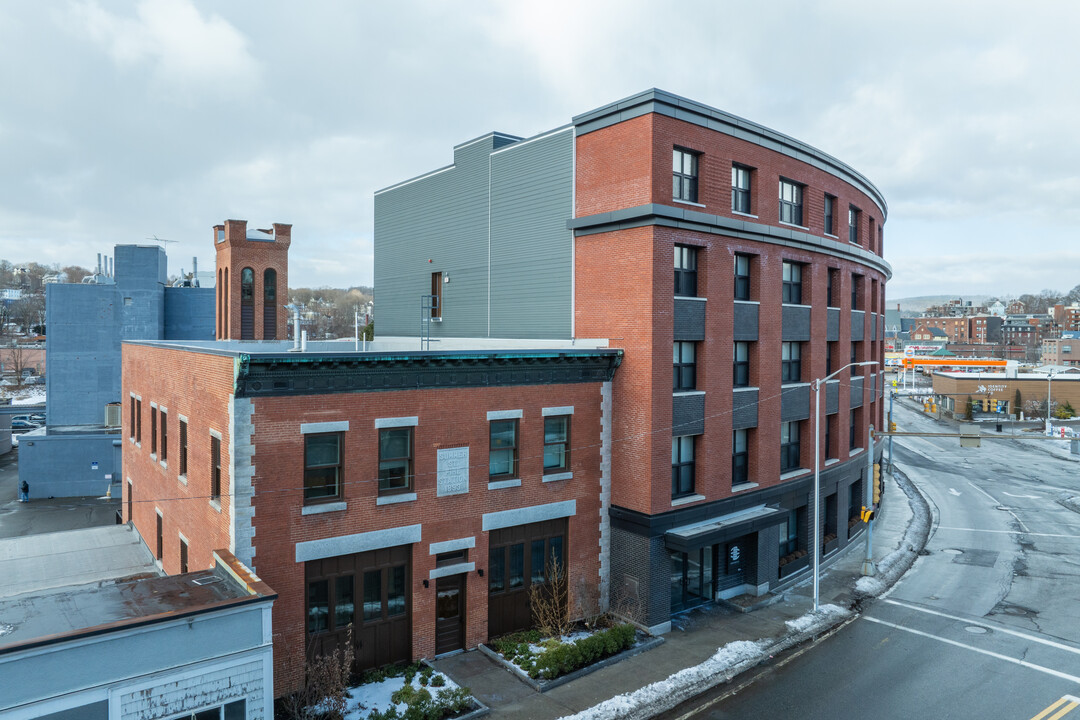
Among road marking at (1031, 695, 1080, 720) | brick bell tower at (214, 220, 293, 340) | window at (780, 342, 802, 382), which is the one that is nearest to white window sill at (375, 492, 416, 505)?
window at (780, 342, 802, 382)

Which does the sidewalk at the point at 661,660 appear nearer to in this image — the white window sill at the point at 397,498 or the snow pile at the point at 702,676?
the snow pile at the point at 702,676

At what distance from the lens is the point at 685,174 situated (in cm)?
2348

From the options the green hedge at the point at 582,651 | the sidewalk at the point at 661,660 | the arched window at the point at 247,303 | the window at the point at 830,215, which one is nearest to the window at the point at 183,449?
the sidewalk at the point at 661,660

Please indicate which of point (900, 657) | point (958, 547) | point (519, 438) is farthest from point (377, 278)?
point (958, 547)

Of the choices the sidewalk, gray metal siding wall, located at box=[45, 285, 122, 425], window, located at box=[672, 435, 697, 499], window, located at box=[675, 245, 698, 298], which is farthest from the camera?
gray metal siding wall, located at box=[45, 285, 122, 425]

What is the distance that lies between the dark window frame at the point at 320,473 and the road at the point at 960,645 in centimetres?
1080

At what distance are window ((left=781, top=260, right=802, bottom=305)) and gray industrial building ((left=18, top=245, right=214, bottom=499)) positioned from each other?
46.1m

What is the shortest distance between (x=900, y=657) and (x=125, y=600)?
21.1m

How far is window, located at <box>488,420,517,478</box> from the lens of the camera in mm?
21109

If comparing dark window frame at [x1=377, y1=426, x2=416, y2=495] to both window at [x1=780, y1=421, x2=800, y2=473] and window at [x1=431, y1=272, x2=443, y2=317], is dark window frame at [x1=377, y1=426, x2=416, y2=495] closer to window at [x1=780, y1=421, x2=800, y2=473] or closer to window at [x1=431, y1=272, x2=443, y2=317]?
window at [x1=431, y1=272, x2=443, y2=317]

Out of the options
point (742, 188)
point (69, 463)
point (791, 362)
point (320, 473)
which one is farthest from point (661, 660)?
point (69, 463)

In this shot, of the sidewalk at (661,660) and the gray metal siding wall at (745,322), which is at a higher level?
the gray metal siding wall at (745,322)

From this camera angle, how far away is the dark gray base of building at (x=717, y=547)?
22391mm

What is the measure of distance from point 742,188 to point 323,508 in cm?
1870
